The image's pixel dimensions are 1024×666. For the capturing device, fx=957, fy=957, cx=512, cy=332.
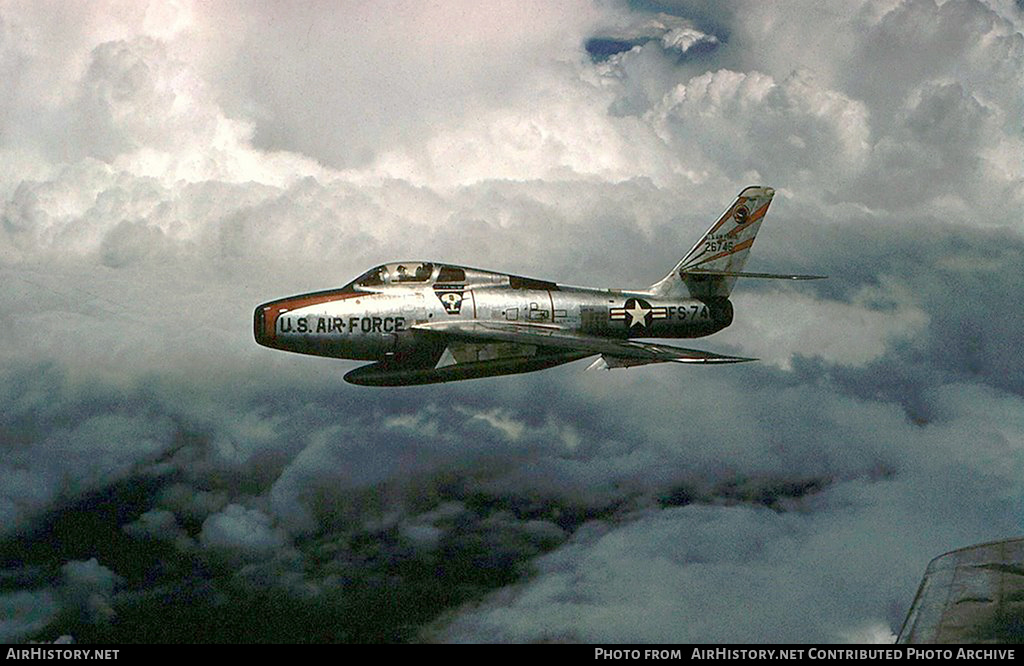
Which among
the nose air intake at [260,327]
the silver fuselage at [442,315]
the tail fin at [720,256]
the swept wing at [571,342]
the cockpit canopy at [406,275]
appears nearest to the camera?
the swept wing at [571,342]

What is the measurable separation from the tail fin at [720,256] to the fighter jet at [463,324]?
37 cm

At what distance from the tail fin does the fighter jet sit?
372 millimetres

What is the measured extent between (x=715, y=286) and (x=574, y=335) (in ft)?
16.4

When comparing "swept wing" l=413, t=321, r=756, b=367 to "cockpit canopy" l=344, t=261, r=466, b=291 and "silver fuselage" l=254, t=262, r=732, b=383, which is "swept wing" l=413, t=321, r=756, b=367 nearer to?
"silver fuselage" l=254, t=262, r=732, b=383

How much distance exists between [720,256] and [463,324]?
8.25m

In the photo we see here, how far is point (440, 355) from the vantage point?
2556 centimetres

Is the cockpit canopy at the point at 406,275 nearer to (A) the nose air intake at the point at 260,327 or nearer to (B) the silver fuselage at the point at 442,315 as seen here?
(B) the silver fuselage at the point at 442,315

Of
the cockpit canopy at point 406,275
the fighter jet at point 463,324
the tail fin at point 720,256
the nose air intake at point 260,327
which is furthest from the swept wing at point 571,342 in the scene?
the nose air intake at point 260,327

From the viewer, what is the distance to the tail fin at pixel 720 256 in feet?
92.6

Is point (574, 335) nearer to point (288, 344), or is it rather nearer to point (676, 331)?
point (676, 331)

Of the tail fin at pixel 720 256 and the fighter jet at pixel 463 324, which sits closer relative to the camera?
the fighter jet at pixel 463 324

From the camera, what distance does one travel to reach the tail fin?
92.6 ft

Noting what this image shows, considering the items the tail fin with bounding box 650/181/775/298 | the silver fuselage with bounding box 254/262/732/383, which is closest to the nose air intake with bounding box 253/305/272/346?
the silver fuselage with bounding box 254/262/732/383
